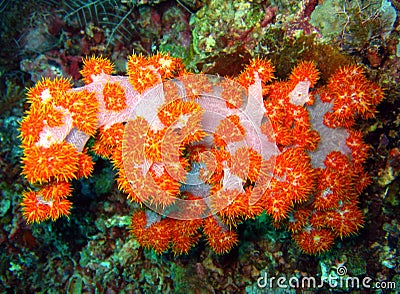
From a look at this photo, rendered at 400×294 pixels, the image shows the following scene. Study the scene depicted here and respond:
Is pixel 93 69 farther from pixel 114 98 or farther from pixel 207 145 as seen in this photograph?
pixel 207 145

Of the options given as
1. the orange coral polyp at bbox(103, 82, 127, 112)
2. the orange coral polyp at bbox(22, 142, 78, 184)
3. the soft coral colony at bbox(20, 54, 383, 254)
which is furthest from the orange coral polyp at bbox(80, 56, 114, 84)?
the orange coral polyp at bbox(22, 142, 78, 184)

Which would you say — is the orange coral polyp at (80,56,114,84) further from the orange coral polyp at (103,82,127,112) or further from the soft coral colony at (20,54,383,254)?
the orange coral polyp at (103,82,127,112)

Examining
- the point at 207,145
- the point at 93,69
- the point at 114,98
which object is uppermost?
the point at 93,69

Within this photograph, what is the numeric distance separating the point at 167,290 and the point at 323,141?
3.19 m

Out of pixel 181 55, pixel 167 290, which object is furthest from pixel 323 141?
pixel 167 290

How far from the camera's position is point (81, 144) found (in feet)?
9.84

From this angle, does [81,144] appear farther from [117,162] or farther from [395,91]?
[395,91]

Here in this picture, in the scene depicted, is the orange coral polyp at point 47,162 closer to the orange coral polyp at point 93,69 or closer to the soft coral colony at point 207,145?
the soft coral colony at point 207,145

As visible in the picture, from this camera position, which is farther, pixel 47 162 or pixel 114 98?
pixel 114 98

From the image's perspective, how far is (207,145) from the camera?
3.25 meters

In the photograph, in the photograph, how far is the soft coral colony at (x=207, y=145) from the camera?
279 centimetres

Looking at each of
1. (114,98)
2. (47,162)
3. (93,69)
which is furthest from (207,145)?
(47,162)

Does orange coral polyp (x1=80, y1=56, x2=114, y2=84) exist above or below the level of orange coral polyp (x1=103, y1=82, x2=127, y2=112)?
above

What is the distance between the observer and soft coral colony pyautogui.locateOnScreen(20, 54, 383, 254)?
2.79 m
